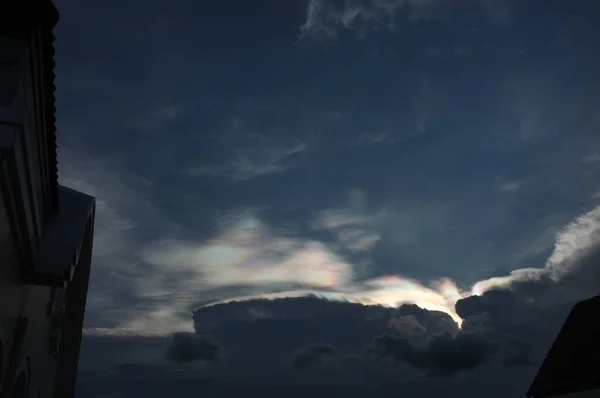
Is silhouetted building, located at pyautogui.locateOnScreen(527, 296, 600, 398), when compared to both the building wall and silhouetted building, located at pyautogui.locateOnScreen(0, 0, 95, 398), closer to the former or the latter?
silhouetted building, located at pyautogui.locateOnScreen(0, 0, 95, 398)

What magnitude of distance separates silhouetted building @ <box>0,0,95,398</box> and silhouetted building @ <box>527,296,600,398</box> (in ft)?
68.8

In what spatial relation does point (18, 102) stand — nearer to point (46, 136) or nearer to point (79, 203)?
point (46, 136)

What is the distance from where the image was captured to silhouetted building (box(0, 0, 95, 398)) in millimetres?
6641

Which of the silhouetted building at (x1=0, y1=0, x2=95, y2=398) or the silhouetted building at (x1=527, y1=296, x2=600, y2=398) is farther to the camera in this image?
the silhouetted building at (x1=527, y1=296, x2=600, y2=398)

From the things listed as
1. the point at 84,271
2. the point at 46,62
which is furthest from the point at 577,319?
the point at 46,62

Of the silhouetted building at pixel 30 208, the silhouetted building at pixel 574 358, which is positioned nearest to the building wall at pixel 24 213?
the silhouetted building at pixel 30 208

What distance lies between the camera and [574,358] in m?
23.6

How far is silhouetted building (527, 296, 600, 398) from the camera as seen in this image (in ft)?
71.3

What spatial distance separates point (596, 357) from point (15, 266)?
79.3 ft

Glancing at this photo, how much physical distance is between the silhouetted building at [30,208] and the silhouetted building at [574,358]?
20971mm

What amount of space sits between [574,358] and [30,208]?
80.7 feet

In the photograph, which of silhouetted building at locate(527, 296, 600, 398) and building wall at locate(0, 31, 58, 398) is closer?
building wall at locate(0, 31, 58, 398)

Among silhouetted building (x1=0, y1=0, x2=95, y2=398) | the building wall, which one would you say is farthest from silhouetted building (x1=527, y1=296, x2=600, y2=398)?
the building wall

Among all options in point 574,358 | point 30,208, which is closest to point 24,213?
point 30,208
